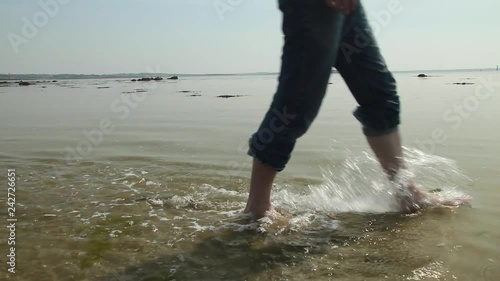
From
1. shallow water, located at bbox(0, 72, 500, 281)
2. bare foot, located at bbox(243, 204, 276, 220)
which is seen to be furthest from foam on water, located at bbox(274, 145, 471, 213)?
bare foot, located at bbox(243, 204, 276, 220)

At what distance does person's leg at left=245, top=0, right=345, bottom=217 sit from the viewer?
2.24 m

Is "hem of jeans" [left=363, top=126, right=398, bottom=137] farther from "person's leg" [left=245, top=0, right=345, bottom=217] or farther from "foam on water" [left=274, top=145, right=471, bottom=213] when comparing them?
"person's leg" [left=245, top=0, right=345, bottom=217]

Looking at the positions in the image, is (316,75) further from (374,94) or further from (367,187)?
(367,187)

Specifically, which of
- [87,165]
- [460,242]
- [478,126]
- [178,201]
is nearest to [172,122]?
[87,165]

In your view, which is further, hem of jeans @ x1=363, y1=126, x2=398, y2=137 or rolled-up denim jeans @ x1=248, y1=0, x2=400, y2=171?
hem of jeans @ x1=363, y1=126, x2=398, y2=137

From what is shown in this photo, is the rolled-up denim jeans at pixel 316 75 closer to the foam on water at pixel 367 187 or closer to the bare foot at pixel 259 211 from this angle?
the bare foot at pixel 259 211

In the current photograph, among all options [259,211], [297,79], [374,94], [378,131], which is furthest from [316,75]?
[259,211]

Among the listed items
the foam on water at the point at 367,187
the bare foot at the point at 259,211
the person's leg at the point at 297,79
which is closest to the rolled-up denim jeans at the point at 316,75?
the person's leg at the point at 297,79

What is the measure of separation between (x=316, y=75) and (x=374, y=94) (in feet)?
1.55

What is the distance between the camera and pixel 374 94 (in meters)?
2.59

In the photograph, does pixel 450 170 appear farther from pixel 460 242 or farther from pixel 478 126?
pixel 478 126

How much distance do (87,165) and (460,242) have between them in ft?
9.86

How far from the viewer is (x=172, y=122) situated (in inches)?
306

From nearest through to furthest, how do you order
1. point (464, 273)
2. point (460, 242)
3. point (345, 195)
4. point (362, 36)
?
point (464, 273), point (460, 242), point (362, 36), point (345, 195)
